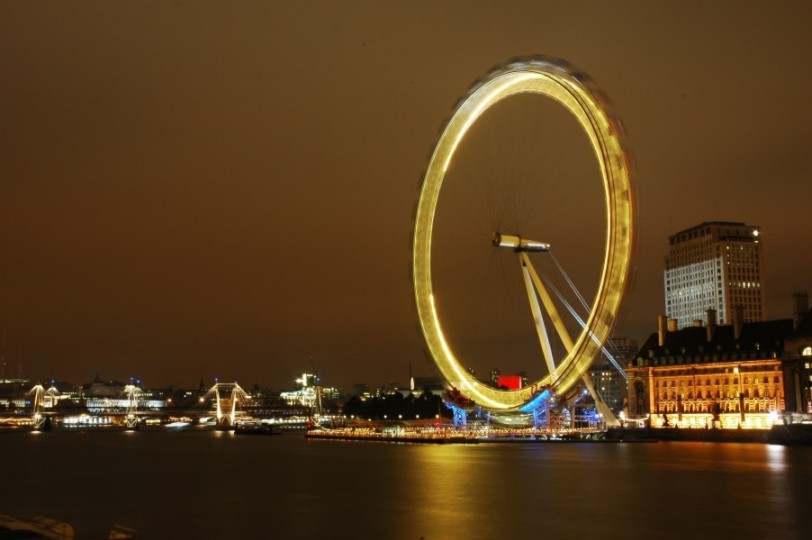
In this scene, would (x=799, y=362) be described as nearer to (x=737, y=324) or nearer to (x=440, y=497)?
(x=737, y=324)

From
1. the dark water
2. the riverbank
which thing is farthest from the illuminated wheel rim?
the riverbank

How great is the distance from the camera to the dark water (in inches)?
1072

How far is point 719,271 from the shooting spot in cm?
14738

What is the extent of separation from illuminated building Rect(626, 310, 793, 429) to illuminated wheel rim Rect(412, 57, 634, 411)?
2586 cm

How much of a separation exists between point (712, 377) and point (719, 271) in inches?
2281

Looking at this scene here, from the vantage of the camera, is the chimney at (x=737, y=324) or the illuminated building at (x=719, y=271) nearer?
the chimney at (x=737, y=324)

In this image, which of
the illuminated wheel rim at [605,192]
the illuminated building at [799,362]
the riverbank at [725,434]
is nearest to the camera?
the illuminated wheel rim at [605,192]

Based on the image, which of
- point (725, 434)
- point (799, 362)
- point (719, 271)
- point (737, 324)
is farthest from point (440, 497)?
point (719, 271)

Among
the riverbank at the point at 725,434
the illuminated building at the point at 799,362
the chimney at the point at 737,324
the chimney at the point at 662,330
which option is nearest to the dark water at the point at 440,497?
the riverbank at the point at 725,434

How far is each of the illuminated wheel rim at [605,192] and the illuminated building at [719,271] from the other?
8207cm

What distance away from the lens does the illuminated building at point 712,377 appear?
287 ft

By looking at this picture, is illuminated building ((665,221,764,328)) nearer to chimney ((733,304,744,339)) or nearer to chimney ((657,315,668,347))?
chimney ((657,315,668,347))

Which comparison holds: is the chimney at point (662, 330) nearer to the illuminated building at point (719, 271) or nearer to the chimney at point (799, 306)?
the chimney at point (799, 306)

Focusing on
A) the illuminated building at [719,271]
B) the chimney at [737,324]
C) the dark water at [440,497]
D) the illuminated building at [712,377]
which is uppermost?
the illuminated building at [719,271]
